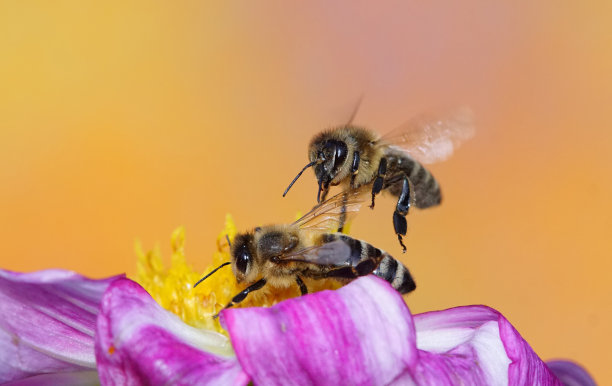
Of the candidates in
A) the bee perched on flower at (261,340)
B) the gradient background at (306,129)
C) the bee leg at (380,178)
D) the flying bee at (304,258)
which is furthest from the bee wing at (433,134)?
the gradient background at (306,129)

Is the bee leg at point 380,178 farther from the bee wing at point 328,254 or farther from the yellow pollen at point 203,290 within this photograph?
the bee wing at point 328,254

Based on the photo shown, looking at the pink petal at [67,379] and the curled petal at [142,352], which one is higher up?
the pink petal at [67,379]

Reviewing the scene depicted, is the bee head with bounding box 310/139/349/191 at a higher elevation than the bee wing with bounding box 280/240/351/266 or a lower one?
higher

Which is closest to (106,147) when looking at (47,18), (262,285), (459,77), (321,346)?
(47,18)

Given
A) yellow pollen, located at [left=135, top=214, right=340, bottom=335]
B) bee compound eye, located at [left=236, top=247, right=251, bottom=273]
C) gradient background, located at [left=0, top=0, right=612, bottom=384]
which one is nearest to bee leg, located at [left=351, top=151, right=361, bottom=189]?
yellow pollen, located at [left=135, top=214, right=340, bottom=335]

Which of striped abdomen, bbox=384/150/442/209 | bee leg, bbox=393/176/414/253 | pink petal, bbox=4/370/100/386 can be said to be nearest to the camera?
pink petal, bbox=4/370/100/386

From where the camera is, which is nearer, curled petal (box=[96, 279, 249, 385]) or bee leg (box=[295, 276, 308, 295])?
curled petal (box=[96, 279, 249, 385])

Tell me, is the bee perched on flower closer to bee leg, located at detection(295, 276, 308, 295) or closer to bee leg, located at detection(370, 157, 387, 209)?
bee leg, located at detection(295, 276, 308, 295)
